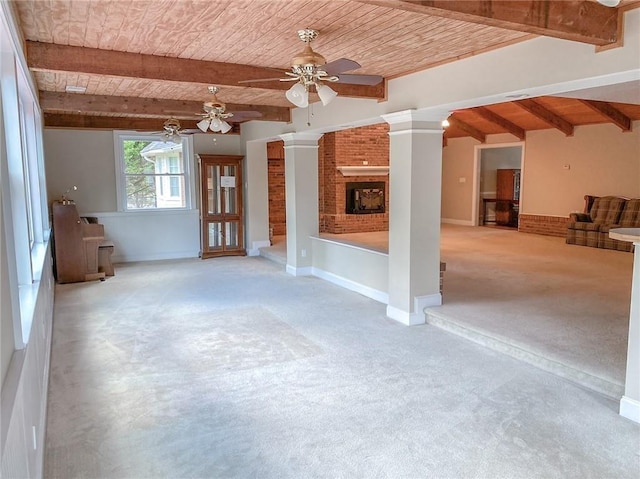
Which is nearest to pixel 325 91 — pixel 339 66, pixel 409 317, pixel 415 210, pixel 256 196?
pixel 339 66

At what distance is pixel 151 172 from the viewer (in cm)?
874

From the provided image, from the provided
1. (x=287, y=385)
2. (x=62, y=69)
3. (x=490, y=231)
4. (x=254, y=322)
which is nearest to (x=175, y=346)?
(x=254, y=322)

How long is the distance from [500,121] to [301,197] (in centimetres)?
574

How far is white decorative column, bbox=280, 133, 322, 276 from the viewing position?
281 inches

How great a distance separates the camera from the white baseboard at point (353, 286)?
5728mm

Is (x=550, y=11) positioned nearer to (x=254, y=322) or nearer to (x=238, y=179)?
(x=254, y=322)

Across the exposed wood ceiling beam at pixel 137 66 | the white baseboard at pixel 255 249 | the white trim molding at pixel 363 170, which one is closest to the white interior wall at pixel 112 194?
the white baseboard at pixel 255 249

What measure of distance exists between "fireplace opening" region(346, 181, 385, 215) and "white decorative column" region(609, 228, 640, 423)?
7890mm

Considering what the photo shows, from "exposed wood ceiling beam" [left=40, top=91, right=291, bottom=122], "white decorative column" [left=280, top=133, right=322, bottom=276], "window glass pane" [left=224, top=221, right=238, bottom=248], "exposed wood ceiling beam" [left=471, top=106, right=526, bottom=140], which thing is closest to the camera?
"exposed wood ceiling beam" [left=40, top=91, right=291, bottom=122]

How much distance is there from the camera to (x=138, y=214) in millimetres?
8617

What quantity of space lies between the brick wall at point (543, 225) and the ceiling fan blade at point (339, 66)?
8.56 metres

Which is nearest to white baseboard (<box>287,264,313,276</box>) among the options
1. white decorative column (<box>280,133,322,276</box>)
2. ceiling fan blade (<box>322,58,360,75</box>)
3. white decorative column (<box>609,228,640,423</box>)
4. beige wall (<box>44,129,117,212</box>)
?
white decorative column (<box>280,133,322,276</box>)

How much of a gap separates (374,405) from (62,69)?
3.31 m

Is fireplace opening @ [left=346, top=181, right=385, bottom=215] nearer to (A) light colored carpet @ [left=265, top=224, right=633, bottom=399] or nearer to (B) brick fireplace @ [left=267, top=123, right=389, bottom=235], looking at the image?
(B) brick fireplace @ [left=267, top=123, right=389, bottom=235]
